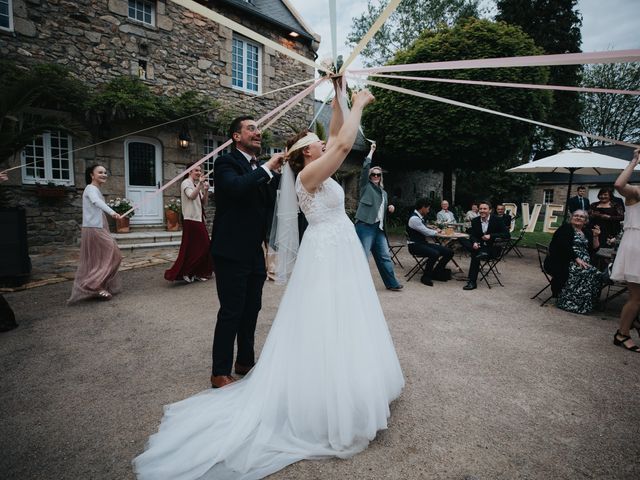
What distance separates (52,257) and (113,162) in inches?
128

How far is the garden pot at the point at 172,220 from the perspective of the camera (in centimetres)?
1034

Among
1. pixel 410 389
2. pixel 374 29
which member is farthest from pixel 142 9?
pixel 410 389

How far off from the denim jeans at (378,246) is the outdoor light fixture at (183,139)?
23.8ft

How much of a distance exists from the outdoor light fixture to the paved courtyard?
6.57 m

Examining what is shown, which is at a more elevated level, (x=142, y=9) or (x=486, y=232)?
(x=142, y=9)

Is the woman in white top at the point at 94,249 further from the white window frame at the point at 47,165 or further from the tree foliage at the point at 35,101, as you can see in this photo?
the white window frame at the point at 47,165

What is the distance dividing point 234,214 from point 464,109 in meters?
12.0

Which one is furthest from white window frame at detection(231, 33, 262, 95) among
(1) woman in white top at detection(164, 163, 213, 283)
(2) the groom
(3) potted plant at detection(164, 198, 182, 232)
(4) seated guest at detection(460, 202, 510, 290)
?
(2) the groom

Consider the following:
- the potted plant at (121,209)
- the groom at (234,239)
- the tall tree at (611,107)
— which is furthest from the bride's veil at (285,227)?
the tall tree at (611,107)

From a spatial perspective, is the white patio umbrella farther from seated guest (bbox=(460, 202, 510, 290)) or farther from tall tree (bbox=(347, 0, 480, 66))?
tall tree (bbox=(347, 0, 480, 66))

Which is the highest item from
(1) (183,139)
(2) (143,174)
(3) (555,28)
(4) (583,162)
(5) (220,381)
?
(3) (555,28)

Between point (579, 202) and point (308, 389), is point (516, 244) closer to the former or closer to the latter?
point (579, 202)

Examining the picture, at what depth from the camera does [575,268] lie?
5164 mm

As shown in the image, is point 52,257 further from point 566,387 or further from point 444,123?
point 444,123
